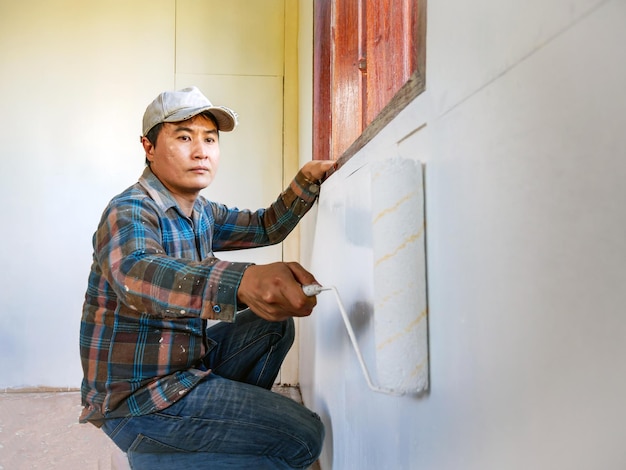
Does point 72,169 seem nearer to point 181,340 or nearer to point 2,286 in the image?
point 2,286

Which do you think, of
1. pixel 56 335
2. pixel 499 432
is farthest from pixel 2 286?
pixel 499 432

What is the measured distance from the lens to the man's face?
1.30m

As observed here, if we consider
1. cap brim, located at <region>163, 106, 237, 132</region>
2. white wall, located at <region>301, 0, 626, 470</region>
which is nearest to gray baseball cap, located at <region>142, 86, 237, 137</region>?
cap brim, located at <region>163, 106, 237, 132</region>

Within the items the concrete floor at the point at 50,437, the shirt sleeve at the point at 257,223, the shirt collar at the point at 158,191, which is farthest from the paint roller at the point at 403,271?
the concrete floor at the point at 50,437

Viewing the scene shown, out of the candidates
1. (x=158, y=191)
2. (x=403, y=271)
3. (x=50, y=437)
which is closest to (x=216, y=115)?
(x=158, y=191)

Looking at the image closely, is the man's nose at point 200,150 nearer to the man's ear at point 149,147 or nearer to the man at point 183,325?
the man at point 183,325

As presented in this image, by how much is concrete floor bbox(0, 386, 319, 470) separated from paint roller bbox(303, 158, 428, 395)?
3.54 feet

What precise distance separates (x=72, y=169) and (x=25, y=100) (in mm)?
410

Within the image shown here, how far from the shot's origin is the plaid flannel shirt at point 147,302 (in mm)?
837

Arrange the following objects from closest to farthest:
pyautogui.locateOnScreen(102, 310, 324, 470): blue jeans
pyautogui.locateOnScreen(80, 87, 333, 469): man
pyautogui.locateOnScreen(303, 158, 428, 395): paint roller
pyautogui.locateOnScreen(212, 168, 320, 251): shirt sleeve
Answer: pyautogui.locateOnScreen(303, 158, 428, 395): paint roller, pyautogui.locateOnScreen(80, 87, 333, 469): man, pyautogui.locateOnScreen(102, 310, 324, 470): blue jeans, pyautogui.locateOnScreen(212, 168, 320, 251): shirt sleeve

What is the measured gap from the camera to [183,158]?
1.31 metres

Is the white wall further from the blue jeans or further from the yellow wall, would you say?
the yellow wall

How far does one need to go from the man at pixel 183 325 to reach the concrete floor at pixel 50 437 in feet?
1.12

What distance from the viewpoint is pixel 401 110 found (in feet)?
2.06
